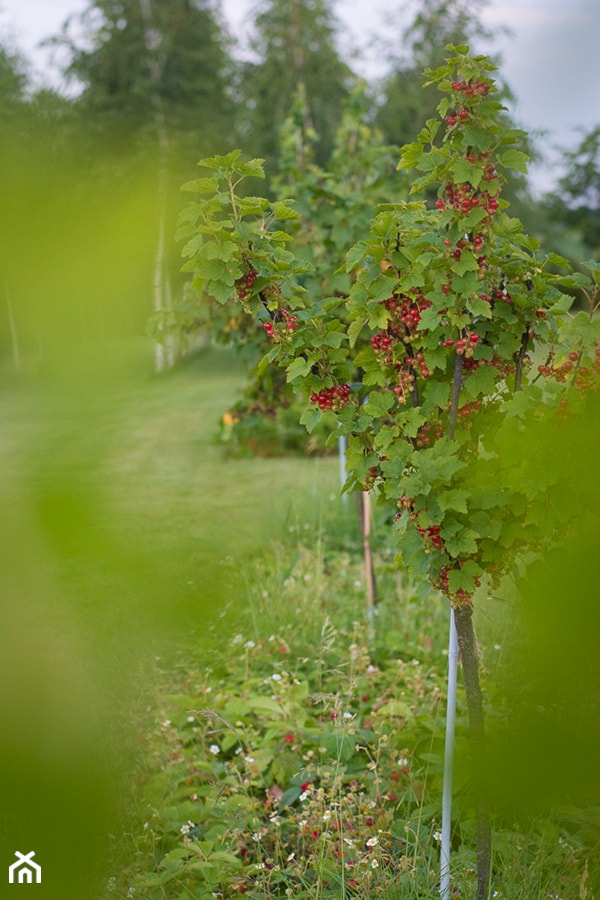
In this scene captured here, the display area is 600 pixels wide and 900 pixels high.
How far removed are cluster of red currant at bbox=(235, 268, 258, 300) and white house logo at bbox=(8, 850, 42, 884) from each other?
1.30m

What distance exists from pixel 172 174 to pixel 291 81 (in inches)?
590

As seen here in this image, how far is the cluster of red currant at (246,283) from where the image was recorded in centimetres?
154

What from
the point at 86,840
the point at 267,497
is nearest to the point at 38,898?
the point at 86,840

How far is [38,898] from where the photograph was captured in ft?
1.00

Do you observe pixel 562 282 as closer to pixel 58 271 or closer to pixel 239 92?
pixel 58 271

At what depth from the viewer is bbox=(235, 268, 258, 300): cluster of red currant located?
5.05ft

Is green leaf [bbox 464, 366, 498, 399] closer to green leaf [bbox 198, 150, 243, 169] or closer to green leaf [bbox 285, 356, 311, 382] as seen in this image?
green leaf [bbox 285, 356, 311, 382]

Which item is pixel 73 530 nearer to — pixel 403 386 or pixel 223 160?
pixel 223 160

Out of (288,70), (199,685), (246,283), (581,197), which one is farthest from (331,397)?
(581,197)

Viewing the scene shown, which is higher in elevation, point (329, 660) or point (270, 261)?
point (270, 261)

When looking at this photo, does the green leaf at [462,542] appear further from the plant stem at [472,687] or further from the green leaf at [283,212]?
the green leaf at [283,212]

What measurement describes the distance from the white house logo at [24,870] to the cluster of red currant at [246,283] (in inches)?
51.0

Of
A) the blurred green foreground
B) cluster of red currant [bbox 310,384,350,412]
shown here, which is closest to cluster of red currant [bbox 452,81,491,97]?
cluster of red currant [bbox 310,384,350,412]

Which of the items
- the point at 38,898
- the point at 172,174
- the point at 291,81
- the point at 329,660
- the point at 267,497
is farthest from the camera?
the point at 291,81
